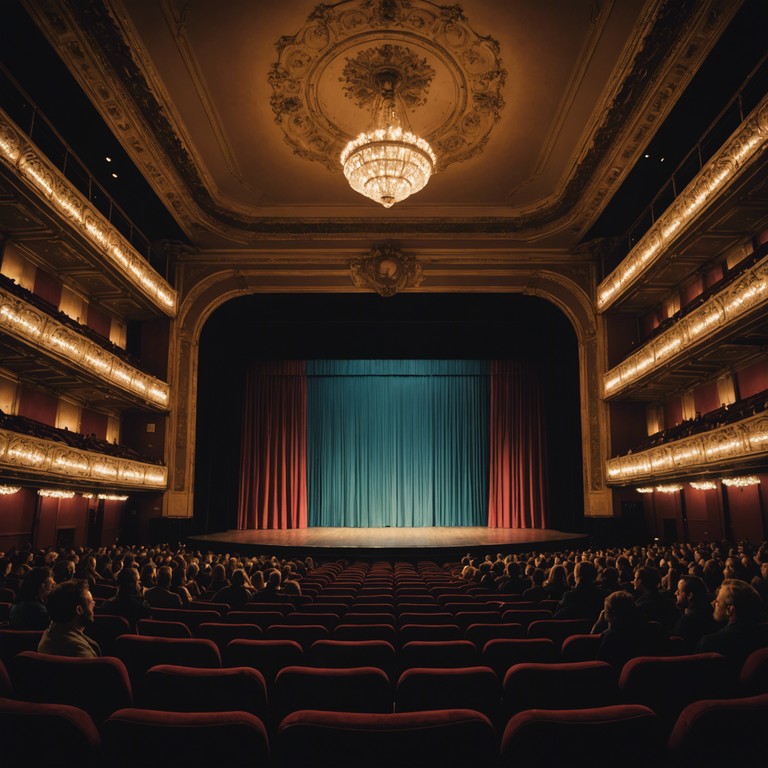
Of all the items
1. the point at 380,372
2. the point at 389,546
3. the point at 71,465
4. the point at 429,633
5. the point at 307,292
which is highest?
the point at 307,292

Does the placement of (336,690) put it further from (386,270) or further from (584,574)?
(386,270)

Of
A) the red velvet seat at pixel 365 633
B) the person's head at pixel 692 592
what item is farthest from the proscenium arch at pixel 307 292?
the red velvet seat at pixel 365 633

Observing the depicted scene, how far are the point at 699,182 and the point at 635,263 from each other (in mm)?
2899

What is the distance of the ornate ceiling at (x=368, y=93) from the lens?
8945mm

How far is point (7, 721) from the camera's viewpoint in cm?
154

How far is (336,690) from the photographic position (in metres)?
2.15

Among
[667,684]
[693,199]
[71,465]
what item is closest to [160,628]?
[667,684]

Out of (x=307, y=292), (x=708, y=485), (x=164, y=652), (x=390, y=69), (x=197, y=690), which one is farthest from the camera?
(x=307, y=292)

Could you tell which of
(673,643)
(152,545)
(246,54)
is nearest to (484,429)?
(152,545)

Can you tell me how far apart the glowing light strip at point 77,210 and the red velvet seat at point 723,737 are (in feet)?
34.3

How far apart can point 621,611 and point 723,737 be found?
1.50 m

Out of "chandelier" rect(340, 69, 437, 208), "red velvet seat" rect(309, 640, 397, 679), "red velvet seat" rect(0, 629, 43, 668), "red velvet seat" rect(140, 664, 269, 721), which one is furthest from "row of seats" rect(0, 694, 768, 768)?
"chandelier" rect(340, 69, 437, 208)

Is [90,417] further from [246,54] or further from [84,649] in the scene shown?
[84,649]

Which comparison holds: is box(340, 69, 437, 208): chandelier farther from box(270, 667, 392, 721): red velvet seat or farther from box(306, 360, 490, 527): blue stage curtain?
box(306, 360, 490, 527): blue stage curtain
